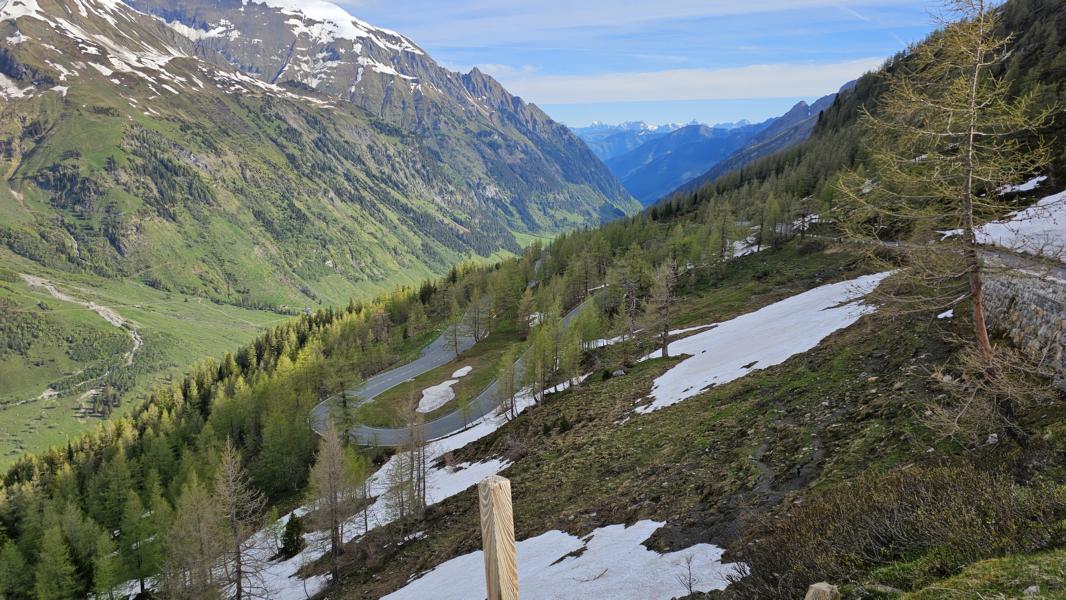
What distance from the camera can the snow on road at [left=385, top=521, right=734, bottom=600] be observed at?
44.9ft

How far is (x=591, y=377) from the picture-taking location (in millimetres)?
63406

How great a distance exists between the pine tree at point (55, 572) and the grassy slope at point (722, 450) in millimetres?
46961

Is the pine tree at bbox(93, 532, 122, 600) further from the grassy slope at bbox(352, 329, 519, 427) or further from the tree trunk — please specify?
the tree trunk

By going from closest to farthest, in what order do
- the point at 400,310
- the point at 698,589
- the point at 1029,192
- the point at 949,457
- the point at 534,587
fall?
the point at 698,589
the point at 949,457
the point at 534,587
the point at 1029,192
the point at 400,310

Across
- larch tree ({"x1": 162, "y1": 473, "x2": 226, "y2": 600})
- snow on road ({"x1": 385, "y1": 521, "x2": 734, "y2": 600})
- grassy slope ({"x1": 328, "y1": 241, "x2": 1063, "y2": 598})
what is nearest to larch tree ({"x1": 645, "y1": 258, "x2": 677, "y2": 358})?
grassy slope ({"x1": 328, "y1": 241, "x2": 1063, "y2": 598})

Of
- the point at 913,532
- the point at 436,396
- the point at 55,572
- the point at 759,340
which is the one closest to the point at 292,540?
the point at 55,572

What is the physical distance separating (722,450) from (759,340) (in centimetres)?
2379

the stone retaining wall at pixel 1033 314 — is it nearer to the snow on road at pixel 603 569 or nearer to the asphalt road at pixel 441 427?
the snow on road at pixel 603 569

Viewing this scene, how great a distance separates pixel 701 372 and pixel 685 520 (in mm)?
26393

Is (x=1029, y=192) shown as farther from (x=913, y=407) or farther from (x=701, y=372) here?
(x=913, y=407)

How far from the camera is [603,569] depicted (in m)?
16.0

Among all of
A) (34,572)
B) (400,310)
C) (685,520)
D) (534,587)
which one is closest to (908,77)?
(685,520)

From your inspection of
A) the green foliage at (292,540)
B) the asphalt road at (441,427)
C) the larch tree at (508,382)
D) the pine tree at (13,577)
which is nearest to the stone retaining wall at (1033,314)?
the larch tree at (508,382)

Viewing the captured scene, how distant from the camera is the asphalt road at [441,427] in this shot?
7538cm
